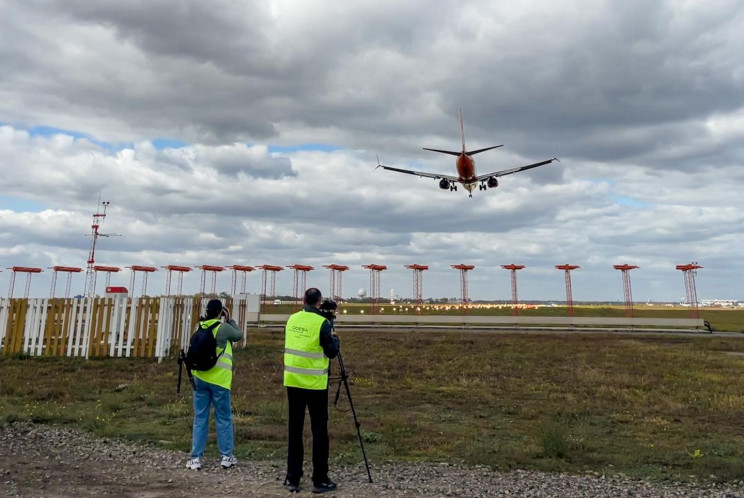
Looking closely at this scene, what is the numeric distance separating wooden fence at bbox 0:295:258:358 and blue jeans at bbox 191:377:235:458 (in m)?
10.1

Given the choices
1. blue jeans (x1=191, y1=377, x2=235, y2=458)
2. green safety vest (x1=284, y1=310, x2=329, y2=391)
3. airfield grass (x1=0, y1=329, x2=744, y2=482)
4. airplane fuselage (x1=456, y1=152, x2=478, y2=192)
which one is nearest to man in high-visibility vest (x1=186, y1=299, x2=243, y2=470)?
blue jeans (x1=191, y1=377, x2=235, y2=458)

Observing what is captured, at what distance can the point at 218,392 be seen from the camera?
273 inches

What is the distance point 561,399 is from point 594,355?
32.4 feet

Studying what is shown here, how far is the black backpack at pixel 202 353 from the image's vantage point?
22.2 feet

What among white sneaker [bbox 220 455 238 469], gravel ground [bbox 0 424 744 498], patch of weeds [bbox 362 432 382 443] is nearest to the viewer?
gravel ground [bbox 0 424 744 498]

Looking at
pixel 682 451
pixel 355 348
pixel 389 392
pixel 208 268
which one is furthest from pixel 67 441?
pixel 208 268

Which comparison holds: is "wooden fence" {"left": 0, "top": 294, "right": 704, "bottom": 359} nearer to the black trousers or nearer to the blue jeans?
the blue jeans

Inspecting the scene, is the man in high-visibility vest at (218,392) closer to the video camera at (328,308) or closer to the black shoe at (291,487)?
the black shoe at (291,487)

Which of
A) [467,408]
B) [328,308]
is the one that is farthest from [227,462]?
[467,408]

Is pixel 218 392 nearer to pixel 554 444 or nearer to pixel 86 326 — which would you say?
pixel 554 444

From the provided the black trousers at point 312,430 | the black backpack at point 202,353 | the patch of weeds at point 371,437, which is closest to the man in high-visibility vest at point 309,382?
the black trousers at point 312,430

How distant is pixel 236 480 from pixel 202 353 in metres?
1.59

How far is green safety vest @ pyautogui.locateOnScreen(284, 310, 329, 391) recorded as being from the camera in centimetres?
608

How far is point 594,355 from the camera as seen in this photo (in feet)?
68.9
